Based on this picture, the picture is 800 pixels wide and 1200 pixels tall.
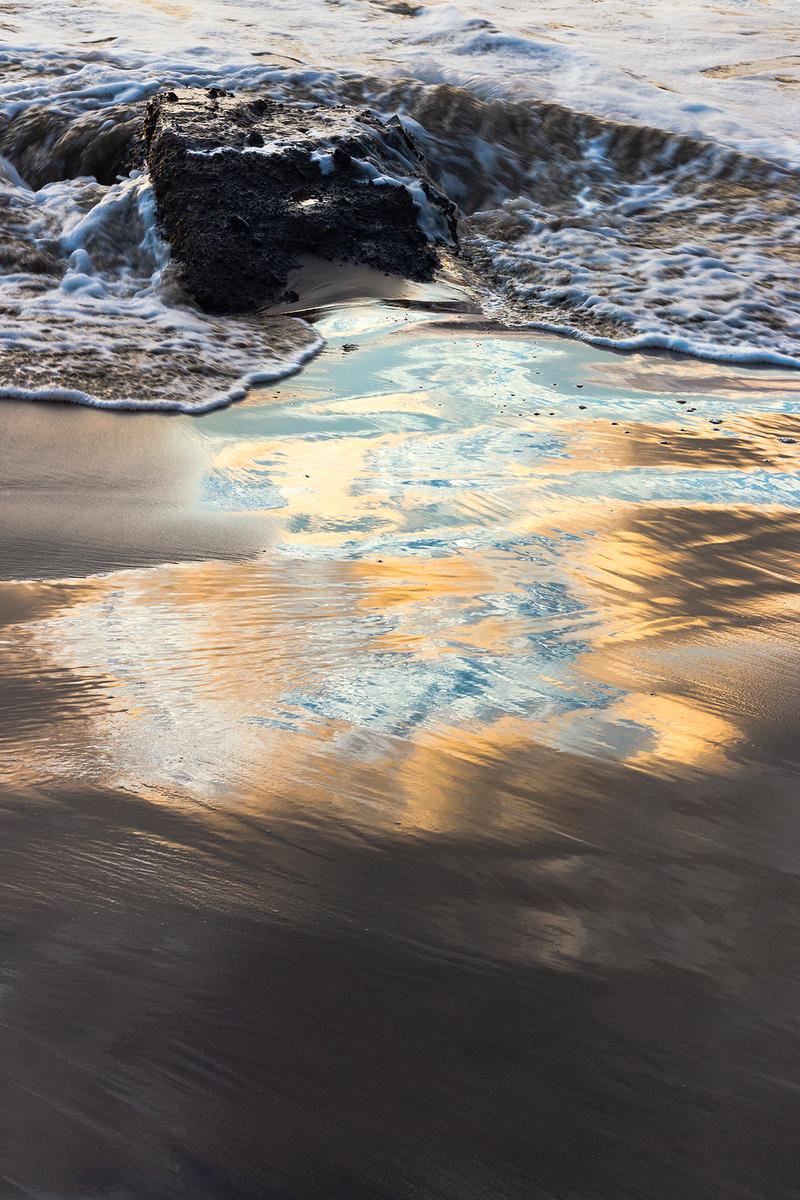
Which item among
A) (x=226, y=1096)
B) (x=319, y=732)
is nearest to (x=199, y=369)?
(x=319, y=732)

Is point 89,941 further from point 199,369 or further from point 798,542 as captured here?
point 199,369

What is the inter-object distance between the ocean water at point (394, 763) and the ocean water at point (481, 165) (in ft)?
0.43

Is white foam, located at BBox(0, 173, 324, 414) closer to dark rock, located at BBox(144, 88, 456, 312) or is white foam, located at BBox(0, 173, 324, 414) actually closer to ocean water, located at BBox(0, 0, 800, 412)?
ocean water, located at BBox(0, 0, 800, 412)

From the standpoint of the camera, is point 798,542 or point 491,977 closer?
point 491,977

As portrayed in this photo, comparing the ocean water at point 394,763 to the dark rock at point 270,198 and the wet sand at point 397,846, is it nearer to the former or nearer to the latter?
the wet sand at point 397,846

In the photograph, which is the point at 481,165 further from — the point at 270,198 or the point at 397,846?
the point at 397,846

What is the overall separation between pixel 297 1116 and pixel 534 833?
1.96ft

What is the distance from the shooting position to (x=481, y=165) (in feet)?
24.9

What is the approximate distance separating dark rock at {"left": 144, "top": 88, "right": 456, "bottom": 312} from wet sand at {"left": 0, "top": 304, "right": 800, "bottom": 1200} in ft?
9.56

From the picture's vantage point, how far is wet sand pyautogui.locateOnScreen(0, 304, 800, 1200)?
1.10 m

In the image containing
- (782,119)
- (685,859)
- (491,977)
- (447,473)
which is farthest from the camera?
(782,119)

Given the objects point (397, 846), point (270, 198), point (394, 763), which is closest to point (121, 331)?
point (270, 198)

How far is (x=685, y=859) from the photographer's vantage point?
5.05ft

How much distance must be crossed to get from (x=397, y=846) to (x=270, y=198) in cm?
534
